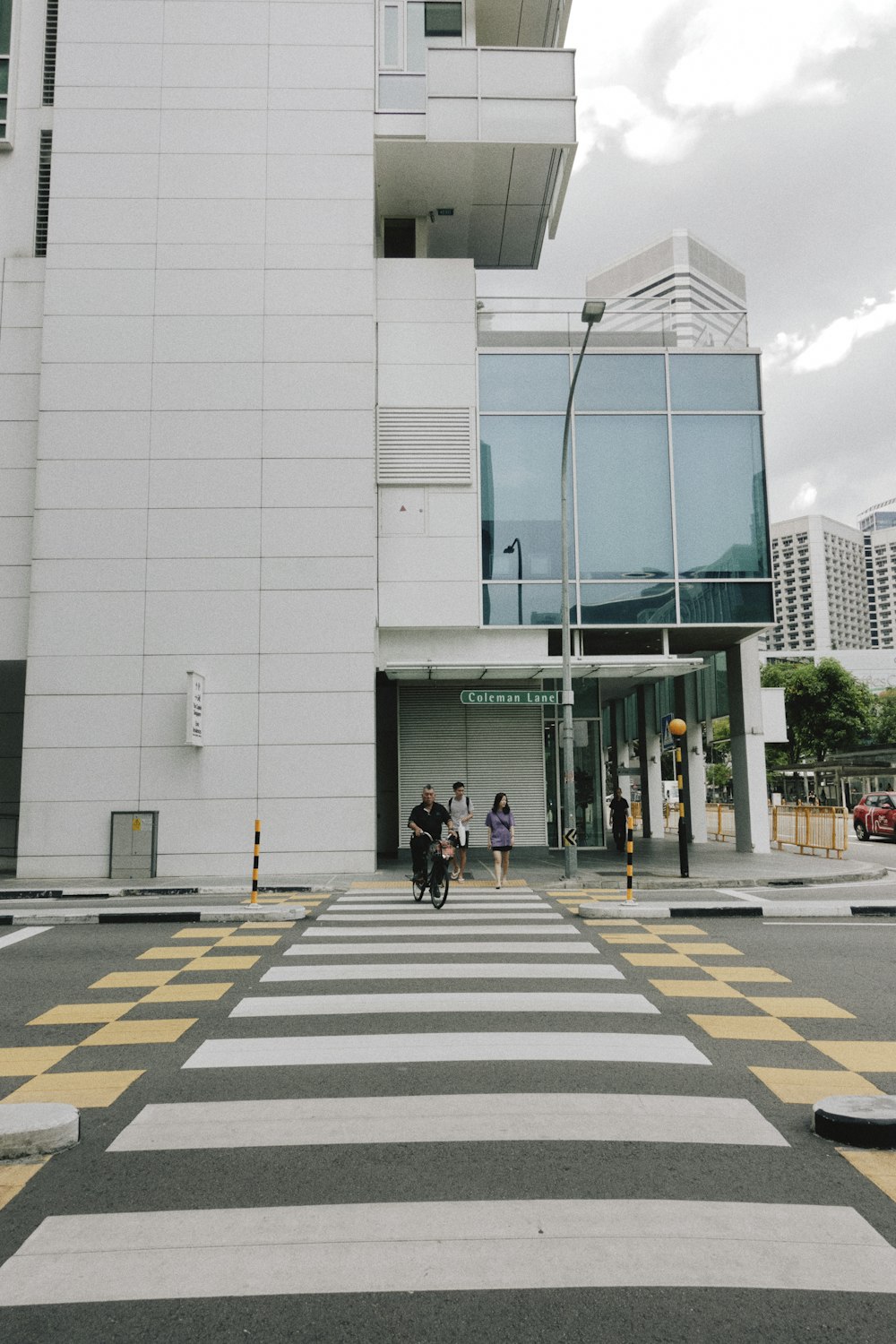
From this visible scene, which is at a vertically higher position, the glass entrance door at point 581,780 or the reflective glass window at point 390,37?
the reflective glass window at point 390,37

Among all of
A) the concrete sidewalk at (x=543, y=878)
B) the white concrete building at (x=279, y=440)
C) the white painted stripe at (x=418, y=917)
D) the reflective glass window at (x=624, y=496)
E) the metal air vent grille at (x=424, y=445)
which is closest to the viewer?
the white painted stripe at (x=418, y=917)

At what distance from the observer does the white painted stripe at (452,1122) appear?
4.71 meters

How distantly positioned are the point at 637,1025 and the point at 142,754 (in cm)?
1426

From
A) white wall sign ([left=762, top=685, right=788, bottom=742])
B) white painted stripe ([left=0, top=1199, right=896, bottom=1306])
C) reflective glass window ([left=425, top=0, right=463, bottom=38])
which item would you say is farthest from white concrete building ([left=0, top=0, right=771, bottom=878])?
white painted stripe ([left=0, top=1199, right=896, bottom=1306])

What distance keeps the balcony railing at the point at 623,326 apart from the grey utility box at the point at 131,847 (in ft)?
43.0

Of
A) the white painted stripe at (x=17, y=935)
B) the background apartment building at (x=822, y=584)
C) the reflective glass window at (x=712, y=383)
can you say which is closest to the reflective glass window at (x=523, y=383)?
the reflective glass window at (x=712, y=383)

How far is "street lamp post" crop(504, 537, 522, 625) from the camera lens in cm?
2117

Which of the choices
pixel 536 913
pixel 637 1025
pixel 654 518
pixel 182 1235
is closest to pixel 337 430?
pixel 654 518

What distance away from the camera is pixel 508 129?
68.1 feet

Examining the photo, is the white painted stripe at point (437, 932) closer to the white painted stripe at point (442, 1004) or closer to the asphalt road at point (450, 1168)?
the asphalt road at point (450, 1168)

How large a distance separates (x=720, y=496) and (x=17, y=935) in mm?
17135

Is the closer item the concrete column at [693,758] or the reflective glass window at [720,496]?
the reflective glass window at [720,496]

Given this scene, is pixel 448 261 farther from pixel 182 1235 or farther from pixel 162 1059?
pixel 182 1235

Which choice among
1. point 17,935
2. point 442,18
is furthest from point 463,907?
point 442,18
